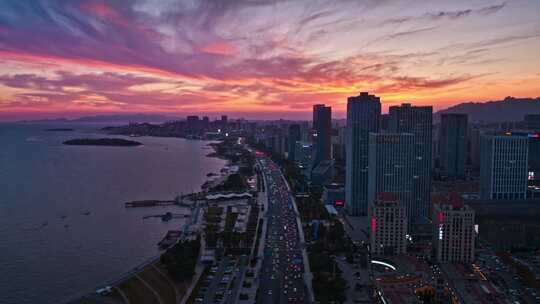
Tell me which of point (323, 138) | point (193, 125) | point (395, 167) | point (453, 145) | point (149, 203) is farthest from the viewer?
point (193, 125)

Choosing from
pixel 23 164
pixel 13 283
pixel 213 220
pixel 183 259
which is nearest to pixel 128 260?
pixel 183 259

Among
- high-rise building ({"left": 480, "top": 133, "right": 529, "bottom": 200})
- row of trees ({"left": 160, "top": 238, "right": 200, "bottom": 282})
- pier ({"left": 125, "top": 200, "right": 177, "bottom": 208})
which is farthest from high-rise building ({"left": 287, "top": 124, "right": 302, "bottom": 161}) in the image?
row of trees ({"left": 160, "top": 238, "right": 200, "bottom": 282})

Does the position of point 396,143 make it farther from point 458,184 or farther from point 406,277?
point 458,184

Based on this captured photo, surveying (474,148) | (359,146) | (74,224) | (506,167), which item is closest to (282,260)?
(74,224)

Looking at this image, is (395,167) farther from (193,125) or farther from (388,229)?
(193,125)

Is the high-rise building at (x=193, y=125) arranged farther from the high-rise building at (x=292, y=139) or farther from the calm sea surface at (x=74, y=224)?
the calm sea surface at (x=74, y=224)

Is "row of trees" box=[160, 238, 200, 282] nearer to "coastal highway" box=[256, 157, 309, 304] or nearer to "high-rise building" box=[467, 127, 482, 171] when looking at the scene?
"coastal highway" box=[256, 157, 309, 304]
